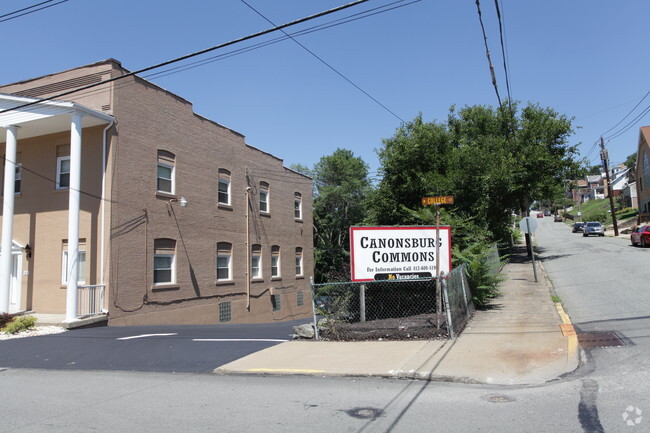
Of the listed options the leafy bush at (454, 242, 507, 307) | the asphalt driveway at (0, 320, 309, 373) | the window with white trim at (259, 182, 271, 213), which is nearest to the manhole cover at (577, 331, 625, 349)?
the leafy bush at (454, 242, 507, 307)

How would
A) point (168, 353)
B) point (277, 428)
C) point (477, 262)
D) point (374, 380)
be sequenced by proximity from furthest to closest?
point (477, 262), point (168, 353), point (374, 380), point (277, 428)

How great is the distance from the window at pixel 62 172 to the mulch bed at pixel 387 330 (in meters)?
11.2

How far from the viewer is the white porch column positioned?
14008mm

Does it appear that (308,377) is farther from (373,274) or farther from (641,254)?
(641,254)

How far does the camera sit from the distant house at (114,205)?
1509 cm

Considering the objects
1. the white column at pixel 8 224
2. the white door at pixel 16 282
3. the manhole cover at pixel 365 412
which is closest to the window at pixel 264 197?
the white door at pixel 16 282

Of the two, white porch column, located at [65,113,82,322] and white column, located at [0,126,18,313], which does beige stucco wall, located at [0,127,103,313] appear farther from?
white column, located at [0,126,18,313]

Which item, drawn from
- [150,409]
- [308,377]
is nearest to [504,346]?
[308,377]

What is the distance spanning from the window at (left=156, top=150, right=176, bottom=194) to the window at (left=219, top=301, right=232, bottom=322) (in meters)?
5.41

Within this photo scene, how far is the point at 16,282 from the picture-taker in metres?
17.0

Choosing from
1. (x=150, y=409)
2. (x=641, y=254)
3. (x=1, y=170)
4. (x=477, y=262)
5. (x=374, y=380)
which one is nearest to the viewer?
(x=150, y=409)

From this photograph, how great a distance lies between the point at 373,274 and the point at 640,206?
56.7 metres

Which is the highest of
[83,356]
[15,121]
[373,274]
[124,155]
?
[15,121]

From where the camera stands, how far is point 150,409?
596 centimetres
